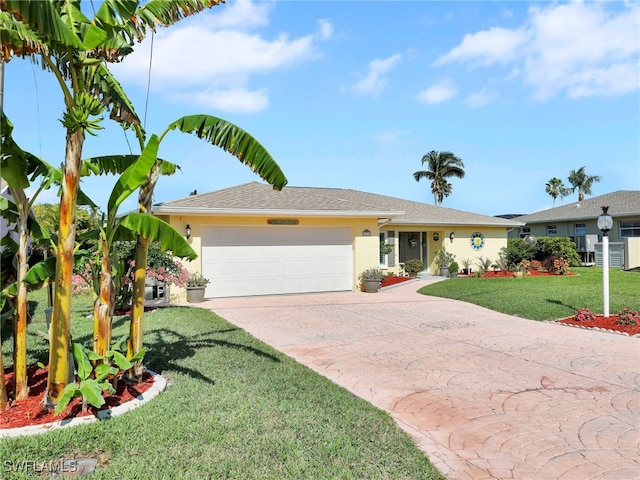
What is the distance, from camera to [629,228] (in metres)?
27.9

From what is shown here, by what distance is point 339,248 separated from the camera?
17.4 meters

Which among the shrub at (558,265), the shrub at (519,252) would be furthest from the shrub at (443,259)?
the shrub at (558,265)

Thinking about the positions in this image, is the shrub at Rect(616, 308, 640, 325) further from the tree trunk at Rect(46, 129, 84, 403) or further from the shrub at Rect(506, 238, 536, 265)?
the shrub at Rect(506, 238, 536, 265)

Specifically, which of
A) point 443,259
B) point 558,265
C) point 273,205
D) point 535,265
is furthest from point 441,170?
point 273,205

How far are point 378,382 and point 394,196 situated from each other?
77.4ft

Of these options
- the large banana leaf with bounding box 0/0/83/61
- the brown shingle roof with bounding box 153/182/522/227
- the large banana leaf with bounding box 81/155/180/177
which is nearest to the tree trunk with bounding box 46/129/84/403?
the large banana leaf with bounding box 0/0/83/61

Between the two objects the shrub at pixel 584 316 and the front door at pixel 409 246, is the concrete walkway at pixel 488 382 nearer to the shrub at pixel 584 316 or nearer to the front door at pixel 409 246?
the shrub at pixel 584 316

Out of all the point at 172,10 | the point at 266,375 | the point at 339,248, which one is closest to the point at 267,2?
the point at 172,10

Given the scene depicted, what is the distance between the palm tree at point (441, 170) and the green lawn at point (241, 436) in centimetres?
4225

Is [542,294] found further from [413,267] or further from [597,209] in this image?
[597,209]

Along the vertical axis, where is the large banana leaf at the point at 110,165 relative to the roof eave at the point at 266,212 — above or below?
below

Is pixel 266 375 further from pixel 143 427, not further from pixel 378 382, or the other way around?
pixel 143 427

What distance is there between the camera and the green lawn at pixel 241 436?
3.36 meters

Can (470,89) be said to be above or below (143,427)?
above
